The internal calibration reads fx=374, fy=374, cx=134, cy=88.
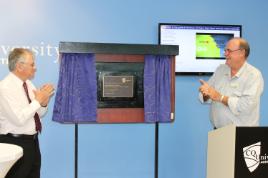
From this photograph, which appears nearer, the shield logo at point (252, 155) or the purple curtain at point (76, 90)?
the shield logo at point (252, 155)

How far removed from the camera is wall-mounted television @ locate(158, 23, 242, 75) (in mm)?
3869

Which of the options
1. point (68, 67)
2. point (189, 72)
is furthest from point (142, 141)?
point (68, 67)

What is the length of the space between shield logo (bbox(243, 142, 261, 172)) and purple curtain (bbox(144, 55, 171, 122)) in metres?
0.79

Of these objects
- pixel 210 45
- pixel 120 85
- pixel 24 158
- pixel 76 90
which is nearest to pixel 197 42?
pixel 210 45

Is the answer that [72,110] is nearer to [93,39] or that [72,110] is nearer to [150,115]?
[150,115]

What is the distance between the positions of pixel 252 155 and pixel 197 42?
174 cm

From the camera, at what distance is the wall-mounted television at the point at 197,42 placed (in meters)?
3.87

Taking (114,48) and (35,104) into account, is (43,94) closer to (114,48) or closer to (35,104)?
(35,104)

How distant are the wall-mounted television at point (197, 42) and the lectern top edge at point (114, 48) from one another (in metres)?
0.88

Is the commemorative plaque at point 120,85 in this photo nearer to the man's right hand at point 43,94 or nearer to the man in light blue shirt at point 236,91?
the man's right hand at point 43,94

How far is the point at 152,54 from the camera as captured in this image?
3006 mm

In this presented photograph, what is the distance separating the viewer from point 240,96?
3109mm

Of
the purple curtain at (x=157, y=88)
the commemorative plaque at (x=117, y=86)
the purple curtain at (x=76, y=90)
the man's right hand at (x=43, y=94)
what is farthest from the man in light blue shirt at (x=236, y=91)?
the man's right hand at (x=43, y=94)

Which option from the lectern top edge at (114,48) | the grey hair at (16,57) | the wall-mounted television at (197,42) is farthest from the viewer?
the wall-mounted television at (197,42)
